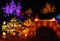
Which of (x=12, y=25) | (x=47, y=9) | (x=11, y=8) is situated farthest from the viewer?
(x=11, y=8)

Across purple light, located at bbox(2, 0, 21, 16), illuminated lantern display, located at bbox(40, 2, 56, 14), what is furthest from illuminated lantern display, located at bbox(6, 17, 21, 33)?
illuminated lantern display, located at bbox(40, 2, 56, 14)

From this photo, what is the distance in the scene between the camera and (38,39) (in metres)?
6.75

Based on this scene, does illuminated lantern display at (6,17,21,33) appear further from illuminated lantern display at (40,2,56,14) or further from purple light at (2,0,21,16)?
illuminated lantern display at (40,2,56,14)

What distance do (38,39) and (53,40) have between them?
528mm

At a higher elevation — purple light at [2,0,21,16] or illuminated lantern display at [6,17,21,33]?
purple light at [2,0,21,16]

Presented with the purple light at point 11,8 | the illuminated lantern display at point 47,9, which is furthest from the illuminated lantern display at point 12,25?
the illuminated lantern display at point 47,9

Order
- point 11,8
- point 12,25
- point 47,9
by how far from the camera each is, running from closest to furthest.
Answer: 1. point 12,25
2. point 47,9
3. point 11,8

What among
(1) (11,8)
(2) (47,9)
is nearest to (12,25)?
(1) (11,8)

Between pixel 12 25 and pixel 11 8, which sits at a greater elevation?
pixel 11 8

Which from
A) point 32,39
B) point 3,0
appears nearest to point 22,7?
point 3,0

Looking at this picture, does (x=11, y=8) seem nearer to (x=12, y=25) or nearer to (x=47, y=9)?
(x=12, y=25)

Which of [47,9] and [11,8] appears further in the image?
[11,8]

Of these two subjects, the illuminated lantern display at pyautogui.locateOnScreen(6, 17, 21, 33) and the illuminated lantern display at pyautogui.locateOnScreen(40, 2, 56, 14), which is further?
the illuminated lantern display at pyautogui.locateOnScreen(40, 2, 56, 14)

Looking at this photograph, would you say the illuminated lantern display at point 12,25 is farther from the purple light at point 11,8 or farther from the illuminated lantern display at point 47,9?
the illuminated lantern display at point 47,9
